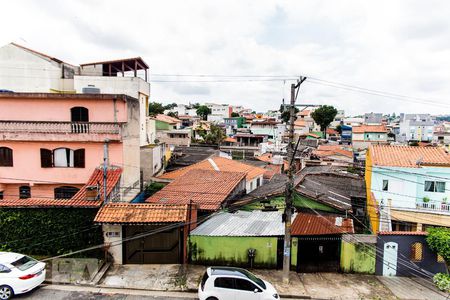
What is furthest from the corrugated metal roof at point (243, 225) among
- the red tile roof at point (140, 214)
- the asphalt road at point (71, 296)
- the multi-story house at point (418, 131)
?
the multi-story house at point (418, 131)

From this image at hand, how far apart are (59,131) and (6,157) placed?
13.7 feet

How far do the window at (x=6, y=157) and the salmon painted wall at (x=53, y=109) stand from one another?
2140mm

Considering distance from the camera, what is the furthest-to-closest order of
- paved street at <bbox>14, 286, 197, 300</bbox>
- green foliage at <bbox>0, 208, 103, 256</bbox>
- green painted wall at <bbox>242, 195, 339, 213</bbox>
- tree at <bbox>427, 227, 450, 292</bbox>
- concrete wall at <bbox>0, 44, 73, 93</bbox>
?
concrete wall at <bbox>0, 44, 73, 93</bbox>
green painted wall at <bbox>242, 195, 339, 213</bbox>
green foliage at <bbox>0, 208, 103, 256</bbox>
tree at <bbox>427, 227, 450, 292</bbox>
paved street at <bbox>14, 286, 197, 300</bbox>

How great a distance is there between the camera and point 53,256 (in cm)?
1566

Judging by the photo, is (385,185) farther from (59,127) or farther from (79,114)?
(59,127)

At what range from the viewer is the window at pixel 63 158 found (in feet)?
66.0

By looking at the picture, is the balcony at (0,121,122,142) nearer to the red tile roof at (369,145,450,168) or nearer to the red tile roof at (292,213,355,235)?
the red tile roof at (292,213,355,235)

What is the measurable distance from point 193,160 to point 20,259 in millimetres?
26233

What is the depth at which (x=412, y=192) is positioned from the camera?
21438 millimetres

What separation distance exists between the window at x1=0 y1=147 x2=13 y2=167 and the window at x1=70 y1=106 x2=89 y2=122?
4528mm

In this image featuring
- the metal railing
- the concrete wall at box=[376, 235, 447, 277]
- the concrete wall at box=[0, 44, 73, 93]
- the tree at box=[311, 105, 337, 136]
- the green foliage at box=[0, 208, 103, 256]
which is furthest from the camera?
the tree at box=[311, 105, 337, 136]

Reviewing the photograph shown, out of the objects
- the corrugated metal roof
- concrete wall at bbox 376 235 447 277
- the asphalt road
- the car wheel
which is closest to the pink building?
the corrugated metal roof

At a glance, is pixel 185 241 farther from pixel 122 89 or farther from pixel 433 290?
pixel 122 89

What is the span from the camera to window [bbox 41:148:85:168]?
20.1 metres
